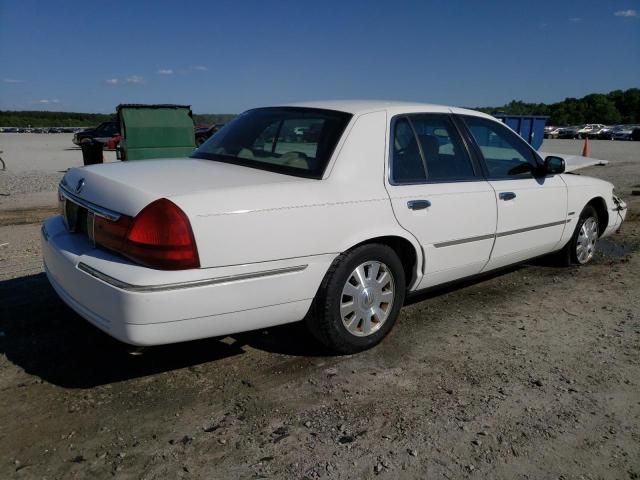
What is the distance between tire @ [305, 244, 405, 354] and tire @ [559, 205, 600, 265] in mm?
2607

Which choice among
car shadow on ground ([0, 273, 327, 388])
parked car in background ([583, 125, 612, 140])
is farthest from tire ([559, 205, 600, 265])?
parked car in background ([583, 125, 612, 140])

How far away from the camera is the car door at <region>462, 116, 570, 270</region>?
4340 mm

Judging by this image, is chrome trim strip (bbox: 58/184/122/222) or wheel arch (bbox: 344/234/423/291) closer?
chrome trim strip (bbox: 58/184/122/222)

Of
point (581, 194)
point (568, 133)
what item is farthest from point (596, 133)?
point (581, 194)

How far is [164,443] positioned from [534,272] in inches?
161

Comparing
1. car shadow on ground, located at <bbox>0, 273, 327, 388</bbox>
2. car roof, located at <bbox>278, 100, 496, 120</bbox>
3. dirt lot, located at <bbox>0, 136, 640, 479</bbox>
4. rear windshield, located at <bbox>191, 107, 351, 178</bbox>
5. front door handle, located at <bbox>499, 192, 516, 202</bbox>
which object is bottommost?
dirt lot, located at <bbox>0, 136, 640, 479</bbox>

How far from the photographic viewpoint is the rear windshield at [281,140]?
3486 mm

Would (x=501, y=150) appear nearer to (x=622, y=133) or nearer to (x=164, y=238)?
(x=164, y=238)

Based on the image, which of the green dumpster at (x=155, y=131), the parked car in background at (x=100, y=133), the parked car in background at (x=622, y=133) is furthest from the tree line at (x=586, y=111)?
the green dumpster at (x=155, y=131)

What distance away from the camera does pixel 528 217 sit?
4582 mm

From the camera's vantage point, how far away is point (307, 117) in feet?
12.6

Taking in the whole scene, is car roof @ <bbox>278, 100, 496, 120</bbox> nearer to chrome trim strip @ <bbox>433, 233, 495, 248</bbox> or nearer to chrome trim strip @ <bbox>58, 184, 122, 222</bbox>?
chrome trim strip @ <bbox>433, 233, 495, 248</bbox>

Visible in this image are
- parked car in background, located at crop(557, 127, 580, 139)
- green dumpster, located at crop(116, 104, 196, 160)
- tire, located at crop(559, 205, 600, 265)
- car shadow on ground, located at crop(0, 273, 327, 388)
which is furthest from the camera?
parked car in background, located at crop(557, 127, 580, 139)

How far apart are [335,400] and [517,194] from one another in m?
2.35
